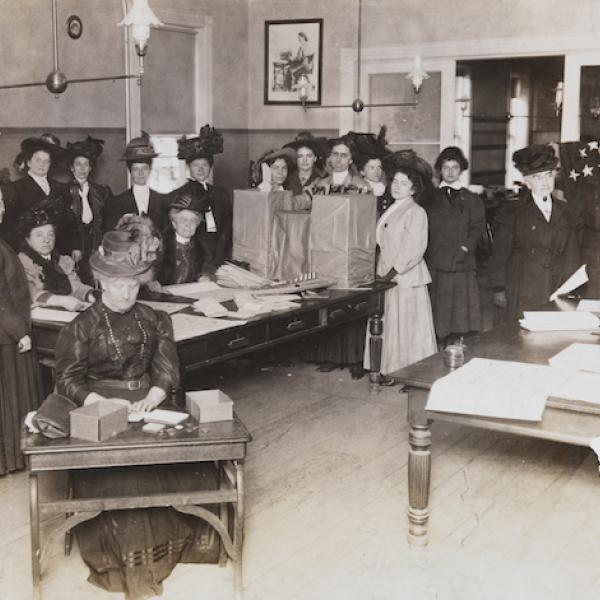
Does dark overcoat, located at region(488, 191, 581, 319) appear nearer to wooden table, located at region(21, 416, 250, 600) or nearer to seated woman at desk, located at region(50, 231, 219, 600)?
seated woman at desk, located at region(50, 231, 219, 600)

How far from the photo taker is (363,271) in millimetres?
5711

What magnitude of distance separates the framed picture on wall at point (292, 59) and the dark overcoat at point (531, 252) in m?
2.90

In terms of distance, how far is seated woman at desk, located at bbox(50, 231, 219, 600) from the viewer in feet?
10.7

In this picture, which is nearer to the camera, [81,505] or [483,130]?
[81,505]

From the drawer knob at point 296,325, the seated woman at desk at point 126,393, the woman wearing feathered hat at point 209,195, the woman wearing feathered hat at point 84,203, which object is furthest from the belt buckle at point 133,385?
the woman wearing feathered hat at point 84,203

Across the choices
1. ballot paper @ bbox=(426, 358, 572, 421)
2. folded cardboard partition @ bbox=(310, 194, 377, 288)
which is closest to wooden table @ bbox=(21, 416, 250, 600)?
ballot paper @ bbox=(426, 358, 572, 421)

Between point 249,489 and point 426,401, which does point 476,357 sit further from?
point 249,489

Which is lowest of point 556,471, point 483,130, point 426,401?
point 556,471

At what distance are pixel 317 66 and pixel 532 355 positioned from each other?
518 cm

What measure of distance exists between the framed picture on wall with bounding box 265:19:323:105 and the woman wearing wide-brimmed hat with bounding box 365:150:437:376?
265 centimetres

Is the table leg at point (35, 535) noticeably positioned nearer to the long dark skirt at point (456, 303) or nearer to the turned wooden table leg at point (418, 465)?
the turned wooden table leg at point (418, 465)

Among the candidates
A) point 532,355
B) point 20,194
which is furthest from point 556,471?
point 20,194

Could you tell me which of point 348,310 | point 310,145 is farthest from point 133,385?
point 310,145

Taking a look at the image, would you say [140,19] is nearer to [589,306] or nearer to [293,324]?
[293,324]
